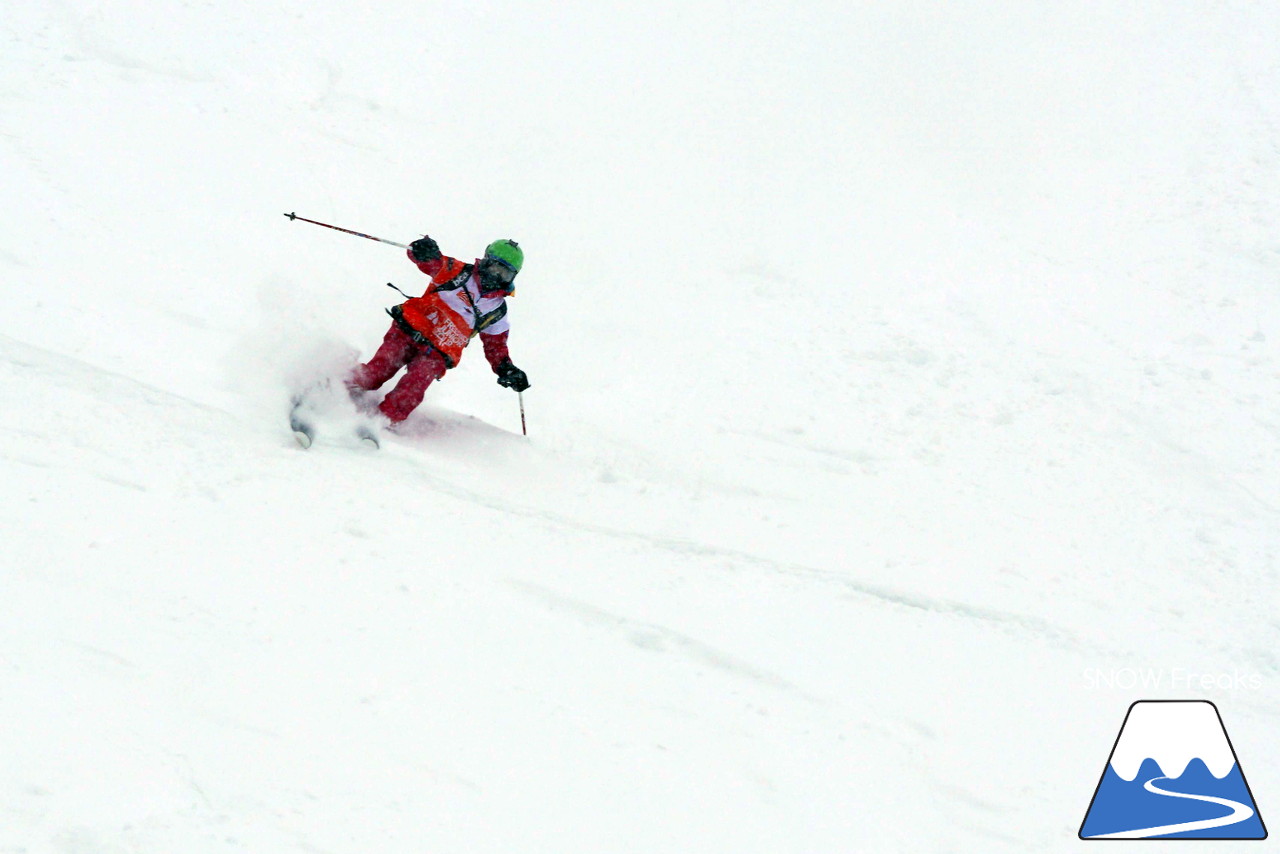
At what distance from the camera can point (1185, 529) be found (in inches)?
260

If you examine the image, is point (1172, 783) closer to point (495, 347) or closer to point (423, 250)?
point (495, 347)

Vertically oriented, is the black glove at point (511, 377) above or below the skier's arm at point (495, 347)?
below

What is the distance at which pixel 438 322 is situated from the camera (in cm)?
622

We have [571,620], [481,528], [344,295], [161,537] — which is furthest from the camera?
[344,295]

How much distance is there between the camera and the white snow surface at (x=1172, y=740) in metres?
4.61

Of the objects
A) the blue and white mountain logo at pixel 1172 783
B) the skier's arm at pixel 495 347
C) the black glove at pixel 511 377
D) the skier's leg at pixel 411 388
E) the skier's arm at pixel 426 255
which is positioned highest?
the skier's arm at pixel 426 255

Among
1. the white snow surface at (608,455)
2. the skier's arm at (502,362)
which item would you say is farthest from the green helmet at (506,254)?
the white snow surface at (608,455)

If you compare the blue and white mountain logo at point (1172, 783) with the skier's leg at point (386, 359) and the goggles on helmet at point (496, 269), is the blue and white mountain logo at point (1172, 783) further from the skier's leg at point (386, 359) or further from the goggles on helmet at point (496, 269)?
the skier's leg at point (386, 359)

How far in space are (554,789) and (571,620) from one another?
3.69 feet

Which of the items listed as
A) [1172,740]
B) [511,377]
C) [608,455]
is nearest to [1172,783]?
[1172,740]

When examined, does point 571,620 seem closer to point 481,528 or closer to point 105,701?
point 481,528

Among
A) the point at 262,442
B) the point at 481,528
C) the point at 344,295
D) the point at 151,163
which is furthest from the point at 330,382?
the point at 151,163

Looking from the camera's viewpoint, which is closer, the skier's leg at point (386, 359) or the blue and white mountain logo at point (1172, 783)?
the blue and white mountain logo at point (1172, 783)

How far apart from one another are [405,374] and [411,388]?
0.11 metres
